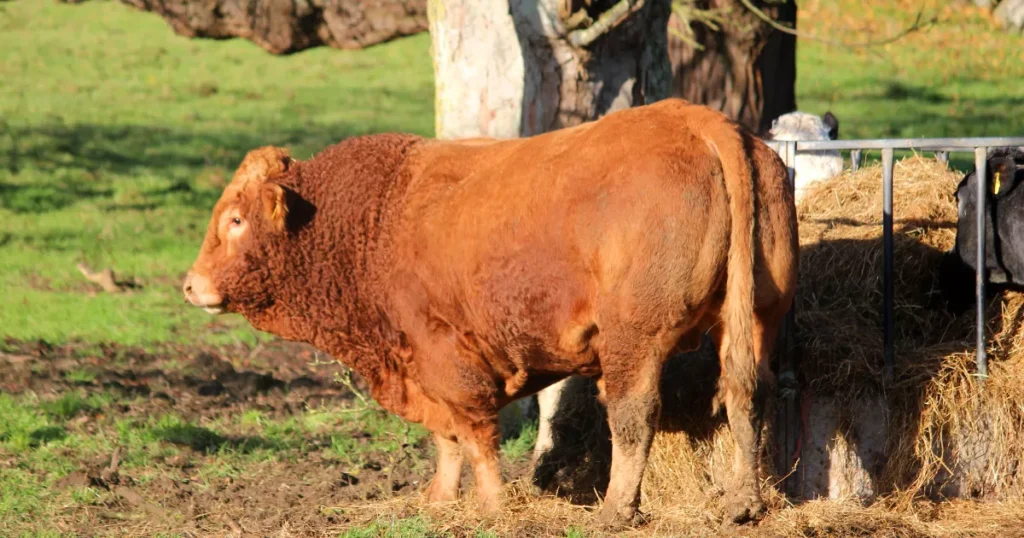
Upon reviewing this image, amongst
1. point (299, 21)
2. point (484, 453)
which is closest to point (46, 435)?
point (484, 453)

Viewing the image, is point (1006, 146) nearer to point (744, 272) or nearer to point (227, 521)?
point (744, 272)

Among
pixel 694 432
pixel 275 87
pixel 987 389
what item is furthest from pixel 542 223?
pixel 275 87

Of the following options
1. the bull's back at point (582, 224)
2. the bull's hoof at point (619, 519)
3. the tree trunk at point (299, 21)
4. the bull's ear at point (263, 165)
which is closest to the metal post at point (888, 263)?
the bull's back at point (582, 224)

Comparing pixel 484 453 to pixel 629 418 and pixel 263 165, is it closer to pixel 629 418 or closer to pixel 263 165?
pixel 629 418

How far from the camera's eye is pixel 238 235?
245 inches

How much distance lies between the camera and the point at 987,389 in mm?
5836

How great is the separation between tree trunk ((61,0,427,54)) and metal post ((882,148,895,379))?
17.0 feet

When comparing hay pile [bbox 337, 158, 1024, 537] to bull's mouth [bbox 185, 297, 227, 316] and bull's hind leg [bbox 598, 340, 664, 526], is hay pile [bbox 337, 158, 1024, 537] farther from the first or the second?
bull's mouth [bbox 185, 297, 227, 316]

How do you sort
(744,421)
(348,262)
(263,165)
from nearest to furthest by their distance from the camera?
1. (744,421)
2. (348,262)
3. (263,165)

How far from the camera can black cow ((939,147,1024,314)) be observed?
19.1 ft

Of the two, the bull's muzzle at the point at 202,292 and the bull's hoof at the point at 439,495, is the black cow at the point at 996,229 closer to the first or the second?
the bull's hoof at the point at 439,495

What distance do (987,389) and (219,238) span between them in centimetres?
380

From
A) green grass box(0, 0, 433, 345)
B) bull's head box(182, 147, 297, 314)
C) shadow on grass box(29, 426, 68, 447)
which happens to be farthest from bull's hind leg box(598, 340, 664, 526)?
green grass box(0, 0, 433, 345)

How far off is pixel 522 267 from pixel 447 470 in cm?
141
